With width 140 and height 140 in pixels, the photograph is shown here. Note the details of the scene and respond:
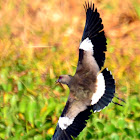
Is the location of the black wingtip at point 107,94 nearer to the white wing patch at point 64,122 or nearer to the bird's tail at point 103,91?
the bird's tail at point 103,91

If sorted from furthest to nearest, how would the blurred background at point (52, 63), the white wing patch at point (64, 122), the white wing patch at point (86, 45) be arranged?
the blurred background at point (52, 63)
the white wing patch at point (86, 45)
the white wing patch at point (64, 122)

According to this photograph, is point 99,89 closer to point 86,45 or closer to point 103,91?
point 103,91

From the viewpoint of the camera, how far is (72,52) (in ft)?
17.3

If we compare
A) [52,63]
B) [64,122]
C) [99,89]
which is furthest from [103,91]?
[52,63]

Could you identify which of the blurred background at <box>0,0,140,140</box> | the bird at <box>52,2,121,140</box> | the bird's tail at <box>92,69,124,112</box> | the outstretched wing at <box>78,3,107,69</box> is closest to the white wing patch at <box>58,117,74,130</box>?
the bird at <box>52,2,121,140</box>

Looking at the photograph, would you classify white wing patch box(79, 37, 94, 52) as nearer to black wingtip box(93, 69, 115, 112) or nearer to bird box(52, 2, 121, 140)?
bird box(52, 2, 121, 140)

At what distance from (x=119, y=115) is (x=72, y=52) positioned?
137 centimetres

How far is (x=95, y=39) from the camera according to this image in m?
3.66

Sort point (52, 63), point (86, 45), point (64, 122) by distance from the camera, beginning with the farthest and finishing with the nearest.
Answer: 1. point (52, 63)
2. point (86, 45)
3. point (64, 122)

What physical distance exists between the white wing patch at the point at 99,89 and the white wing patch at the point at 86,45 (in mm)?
245

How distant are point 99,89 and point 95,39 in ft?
1.39

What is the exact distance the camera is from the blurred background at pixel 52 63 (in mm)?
4066

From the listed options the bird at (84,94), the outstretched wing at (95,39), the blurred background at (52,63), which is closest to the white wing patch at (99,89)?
the bird at (84,94)

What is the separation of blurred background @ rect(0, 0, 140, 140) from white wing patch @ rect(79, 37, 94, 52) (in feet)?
2.26
